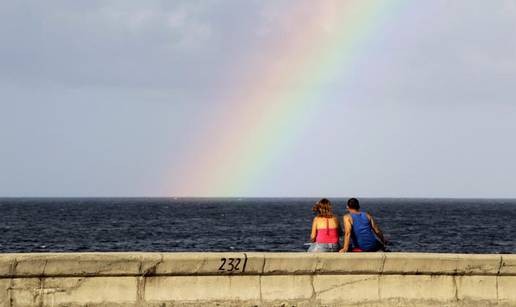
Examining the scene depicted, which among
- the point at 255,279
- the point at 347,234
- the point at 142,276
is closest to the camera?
the point at 142,276

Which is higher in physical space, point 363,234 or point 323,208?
point 323,208

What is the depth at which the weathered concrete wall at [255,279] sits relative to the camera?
8.52 metres

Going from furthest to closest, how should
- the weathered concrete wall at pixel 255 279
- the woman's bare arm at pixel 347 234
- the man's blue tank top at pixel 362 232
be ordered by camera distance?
the man's blue tank top at pixel 362 232 → the woman's bare arm at pixel 347 234 → the weathered concrete wall at pixel 255 279

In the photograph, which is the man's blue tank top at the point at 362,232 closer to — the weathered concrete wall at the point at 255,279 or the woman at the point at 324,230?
the woman at the point at 324,230

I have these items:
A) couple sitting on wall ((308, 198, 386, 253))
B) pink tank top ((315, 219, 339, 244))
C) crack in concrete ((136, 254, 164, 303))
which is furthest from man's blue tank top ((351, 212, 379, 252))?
crack in concrete ((136, 254, 164, 303))

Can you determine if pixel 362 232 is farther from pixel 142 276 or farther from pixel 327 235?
pixel 142 276

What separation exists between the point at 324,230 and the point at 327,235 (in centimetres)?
7

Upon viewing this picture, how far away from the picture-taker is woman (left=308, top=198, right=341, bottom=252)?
10.5m

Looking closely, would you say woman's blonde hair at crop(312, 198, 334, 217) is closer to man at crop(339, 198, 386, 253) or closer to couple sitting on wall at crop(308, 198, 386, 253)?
couple sitting on wall at crop(308, 198, 386, 253)

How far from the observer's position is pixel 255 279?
9.00 meters

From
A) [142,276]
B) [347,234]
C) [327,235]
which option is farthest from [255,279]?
[327,235]

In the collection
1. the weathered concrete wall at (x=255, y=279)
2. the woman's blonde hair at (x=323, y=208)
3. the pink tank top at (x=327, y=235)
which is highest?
the woman's blonde hair at (x=323, y=208)

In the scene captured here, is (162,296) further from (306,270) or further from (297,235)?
(297,235)

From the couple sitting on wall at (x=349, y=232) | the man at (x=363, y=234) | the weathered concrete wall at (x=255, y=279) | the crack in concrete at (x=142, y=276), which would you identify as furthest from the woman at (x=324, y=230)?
the crack in concrete at (x=142, y=276)
